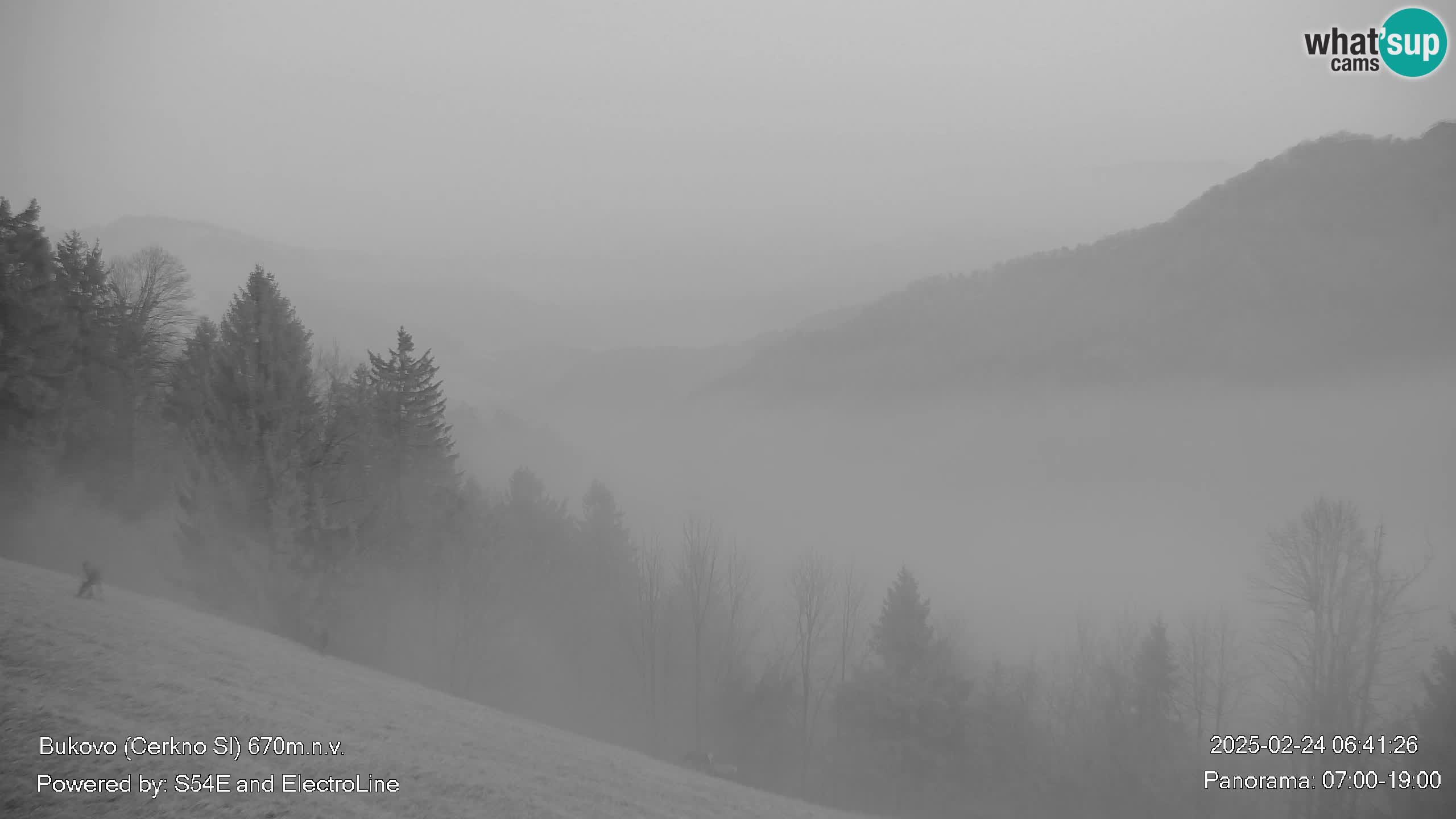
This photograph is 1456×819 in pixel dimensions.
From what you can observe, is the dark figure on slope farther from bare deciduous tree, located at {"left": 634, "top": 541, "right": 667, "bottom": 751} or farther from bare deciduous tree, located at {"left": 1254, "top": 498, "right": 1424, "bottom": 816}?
bare deciduous tree, located at {"left": 1254, "top": 498, "right": 1424, "bottom": 816}

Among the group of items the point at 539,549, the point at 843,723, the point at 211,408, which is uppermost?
the point at 211,408

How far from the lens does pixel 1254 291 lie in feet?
497

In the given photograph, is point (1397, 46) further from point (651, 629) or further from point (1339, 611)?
point (651, 629)

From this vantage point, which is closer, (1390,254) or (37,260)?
(37,260)

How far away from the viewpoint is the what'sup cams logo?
121ft

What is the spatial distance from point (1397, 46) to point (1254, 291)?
132796 mm

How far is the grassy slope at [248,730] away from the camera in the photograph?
9672 millimetres

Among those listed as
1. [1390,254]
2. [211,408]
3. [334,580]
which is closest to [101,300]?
[211,408]

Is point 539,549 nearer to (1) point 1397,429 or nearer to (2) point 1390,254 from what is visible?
(1) point 1397,429

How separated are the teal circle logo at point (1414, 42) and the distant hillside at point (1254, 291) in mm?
115708

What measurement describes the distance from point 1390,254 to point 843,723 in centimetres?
16534

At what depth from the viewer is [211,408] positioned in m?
26.8

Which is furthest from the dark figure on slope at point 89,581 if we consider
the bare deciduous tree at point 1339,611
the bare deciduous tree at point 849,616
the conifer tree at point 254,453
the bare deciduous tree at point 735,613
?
the bare deciduous tree at point 1339,611

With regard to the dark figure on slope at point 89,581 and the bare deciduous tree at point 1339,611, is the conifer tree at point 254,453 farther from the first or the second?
the bare deciduous tree at point 1339,611
